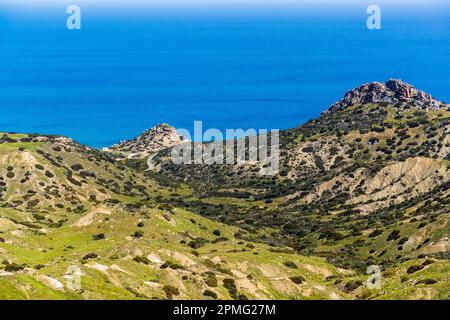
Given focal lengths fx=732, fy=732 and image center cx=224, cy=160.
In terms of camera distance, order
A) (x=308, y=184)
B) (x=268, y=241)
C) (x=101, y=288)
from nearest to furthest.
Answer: (x=101, y=288)
(x=268, y=241)
(x=308, y=184)

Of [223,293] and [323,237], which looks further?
[323,237]

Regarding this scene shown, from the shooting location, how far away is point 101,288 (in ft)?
172

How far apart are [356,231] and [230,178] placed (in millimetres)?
65379

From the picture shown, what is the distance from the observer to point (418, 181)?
5231 inches

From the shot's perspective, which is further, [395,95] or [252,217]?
[395,95]

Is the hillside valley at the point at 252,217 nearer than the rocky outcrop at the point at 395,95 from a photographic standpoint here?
Yes

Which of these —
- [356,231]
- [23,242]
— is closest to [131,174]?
[356,231]

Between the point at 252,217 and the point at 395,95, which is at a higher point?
the point at 395,95

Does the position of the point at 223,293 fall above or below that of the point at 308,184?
above

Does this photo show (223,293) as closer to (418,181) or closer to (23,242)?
(23,242)

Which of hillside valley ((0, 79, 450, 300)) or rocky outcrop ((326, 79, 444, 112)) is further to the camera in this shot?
rocky outcrop ((326, 79, 444, 112))

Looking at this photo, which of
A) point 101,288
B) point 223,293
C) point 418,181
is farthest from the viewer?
point 418,181

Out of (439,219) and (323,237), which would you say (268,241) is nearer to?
(323,237)

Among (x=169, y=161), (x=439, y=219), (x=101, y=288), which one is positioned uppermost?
(x=101, y=288)
